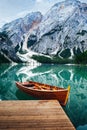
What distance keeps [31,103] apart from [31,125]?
6156 millimetres

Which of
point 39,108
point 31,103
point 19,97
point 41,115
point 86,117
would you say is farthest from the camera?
point 19,97

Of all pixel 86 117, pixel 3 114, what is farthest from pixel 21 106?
pixel 86 117

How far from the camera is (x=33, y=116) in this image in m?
16.2

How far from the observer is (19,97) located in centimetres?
3588

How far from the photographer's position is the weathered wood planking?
14.0m

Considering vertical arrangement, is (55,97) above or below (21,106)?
below

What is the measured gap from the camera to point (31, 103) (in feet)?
66.9

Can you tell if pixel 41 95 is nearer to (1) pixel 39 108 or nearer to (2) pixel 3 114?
(1) pixel 39 108

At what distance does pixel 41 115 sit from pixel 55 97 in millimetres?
11990

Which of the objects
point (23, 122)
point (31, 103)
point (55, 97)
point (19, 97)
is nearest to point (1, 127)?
point (23, 122)

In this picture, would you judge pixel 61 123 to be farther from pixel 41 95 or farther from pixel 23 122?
pixel 41 95

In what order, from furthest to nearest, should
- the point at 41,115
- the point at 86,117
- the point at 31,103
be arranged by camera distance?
the point at 86,117
the point at 31,103
the point at 41,115

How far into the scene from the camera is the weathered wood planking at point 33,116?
46.0 feet

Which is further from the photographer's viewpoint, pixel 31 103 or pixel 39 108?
pixel 31 103
